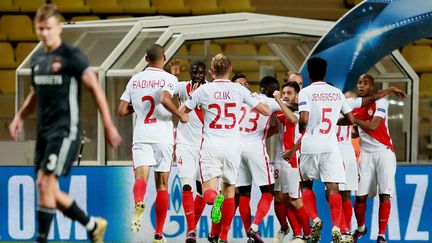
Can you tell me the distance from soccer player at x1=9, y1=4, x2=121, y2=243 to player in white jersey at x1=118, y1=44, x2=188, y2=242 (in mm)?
2768

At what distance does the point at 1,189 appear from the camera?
14656 mm

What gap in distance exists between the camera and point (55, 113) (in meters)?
9.73

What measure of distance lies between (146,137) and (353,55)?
12.1 feet

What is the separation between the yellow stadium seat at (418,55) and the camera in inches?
873

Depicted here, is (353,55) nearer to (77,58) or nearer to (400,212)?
(400,212)

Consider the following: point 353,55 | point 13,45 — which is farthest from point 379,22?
point 13,45

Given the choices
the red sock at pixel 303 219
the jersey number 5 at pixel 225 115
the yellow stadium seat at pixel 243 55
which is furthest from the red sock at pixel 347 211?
the yellow stadium seat at pixel 243 55

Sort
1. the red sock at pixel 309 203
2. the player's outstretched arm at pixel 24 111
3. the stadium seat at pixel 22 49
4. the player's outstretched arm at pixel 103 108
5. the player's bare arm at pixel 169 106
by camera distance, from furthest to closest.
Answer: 1. the stadium seat at pixel 22 49
2. the red sock at pixel 309 203
3. the player's bare arm at pixel 169 106
4. the player's outstretched arm at pixel 24 111
5. the player's outstretched arm at pixel 103 108

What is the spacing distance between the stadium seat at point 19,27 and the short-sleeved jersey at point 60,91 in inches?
473

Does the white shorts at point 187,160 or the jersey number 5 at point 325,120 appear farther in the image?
the white shorts at point 187,160

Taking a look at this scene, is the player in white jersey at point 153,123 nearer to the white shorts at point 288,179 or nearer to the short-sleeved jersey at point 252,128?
the short-sleeved jersey at point 252,128

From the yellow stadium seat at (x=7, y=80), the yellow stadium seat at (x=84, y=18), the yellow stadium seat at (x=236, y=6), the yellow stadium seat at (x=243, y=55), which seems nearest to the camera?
the yellow stadium seat at (x=243, y=55)

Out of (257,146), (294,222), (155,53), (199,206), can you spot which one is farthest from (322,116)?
(199,206)

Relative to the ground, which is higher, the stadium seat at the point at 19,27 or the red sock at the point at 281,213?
the stadium seat at the point at 19,27
